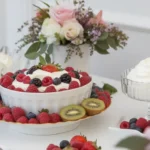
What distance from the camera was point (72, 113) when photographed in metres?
0.84

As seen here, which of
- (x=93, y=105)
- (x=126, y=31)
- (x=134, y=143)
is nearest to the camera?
(x=134, y=143)

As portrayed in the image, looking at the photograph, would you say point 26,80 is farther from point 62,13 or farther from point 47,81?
point 62,13

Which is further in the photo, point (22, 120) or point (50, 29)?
point (50, 29)

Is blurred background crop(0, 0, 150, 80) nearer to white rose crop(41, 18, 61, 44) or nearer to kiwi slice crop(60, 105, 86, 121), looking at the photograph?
white rose crop(41, 18, 61, 44)

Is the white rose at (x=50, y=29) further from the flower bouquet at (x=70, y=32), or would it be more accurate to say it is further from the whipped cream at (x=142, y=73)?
the whipped cream at (x=142, y=73)

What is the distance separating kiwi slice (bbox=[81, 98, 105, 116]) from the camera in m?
0.85

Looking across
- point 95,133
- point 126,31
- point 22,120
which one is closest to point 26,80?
point 22,120

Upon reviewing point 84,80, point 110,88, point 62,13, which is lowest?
point 110,88

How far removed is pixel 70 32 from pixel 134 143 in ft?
2.98

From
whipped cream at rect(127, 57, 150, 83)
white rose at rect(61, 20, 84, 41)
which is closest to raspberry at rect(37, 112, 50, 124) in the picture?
whipped cream at rect(127, 57, 150, 83)

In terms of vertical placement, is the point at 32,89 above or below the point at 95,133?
above

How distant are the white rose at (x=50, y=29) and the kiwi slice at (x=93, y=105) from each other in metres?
0.31

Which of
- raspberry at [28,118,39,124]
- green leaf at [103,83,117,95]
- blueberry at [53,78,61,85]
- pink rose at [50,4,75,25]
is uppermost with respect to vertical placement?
pink rose at [50,4,75,25]

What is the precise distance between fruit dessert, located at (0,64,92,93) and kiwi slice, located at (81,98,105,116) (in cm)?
4
